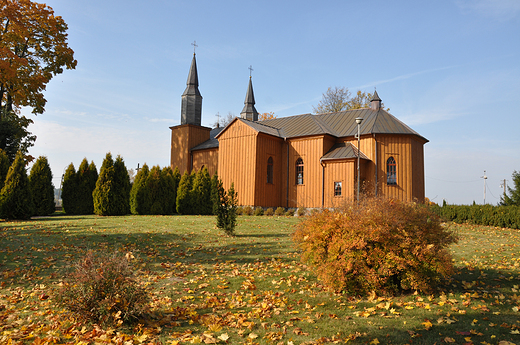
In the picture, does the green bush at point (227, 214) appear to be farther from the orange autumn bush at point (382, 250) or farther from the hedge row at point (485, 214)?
the hedge row at point (485, 214)

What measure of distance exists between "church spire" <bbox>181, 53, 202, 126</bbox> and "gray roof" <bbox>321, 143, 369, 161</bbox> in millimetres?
13582

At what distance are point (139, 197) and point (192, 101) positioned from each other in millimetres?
12513

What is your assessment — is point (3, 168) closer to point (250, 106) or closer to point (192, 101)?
point (192, 101)

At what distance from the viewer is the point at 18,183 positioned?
54.7ft

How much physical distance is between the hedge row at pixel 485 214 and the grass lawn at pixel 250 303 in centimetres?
733

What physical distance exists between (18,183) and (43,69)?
37.8ft

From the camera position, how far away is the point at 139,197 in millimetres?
21359

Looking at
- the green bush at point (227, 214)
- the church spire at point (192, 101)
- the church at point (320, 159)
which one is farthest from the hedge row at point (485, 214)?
the church spire at point (192, 101)

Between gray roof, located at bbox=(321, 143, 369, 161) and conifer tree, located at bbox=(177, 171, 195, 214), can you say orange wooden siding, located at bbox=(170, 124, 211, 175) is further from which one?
gray roof, located at bbox=(321, 143, 369, 161)

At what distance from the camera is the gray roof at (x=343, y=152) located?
2171 centimetres

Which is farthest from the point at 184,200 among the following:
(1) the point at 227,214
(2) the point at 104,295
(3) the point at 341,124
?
(2) the point at 104,295

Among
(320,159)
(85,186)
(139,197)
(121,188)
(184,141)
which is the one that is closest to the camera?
(121,188)

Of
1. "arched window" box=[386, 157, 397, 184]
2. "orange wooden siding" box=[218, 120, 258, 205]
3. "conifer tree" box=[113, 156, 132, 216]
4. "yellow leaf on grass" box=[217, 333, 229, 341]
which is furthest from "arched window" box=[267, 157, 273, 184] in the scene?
"yellow leaf on grass" box=[217, 333, 229, 341]

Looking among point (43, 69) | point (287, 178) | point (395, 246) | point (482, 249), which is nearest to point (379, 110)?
point (287, 178)
